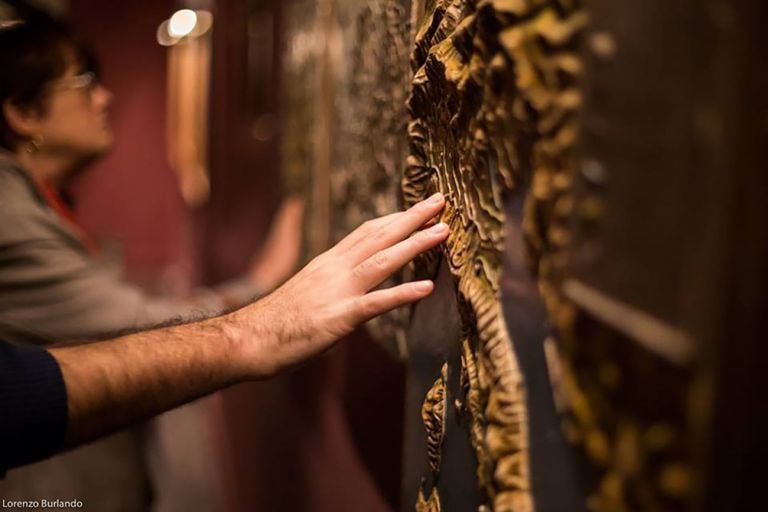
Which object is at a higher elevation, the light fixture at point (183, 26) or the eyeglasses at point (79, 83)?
the light fixture at point (183, 26)

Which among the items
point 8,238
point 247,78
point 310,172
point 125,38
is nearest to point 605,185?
point 8,238

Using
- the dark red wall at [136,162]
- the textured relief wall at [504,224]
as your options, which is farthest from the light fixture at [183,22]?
the textured relief wall at [504,224]

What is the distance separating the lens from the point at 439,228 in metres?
0.75

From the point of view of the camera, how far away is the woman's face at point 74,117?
1544 mm

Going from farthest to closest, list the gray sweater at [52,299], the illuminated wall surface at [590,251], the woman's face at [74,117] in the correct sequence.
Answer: the woman's face at [74,117] → the gray sweater at [52,299] → the illuminated wall surface at [590,251]

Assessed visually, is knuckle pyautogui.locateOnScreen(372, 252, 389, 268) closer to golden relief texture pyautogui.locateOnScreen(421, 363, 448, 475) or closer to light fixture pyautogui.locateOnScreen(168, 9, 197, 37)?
golden relief texture pyautogui.locateOnScreen(421, 363, 448, 475)

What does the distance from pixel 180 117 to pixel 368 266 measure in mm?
3348

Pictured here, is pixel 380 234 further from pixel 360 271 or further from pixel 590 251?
pixel 590 251

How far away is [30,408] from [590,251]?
58 centimetres

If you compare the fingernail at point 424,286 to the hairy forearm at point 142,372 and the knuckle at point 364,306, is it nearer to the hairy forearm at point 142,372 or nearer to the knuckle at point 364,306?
the knuckle at point 364,306

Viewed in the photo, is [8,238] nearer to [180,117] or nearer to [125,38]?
[180,117]

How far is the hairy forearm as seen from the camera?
764 mm

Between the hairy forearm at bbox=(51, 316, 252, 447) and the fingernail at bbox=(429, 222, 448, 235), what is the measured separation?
0.77ft

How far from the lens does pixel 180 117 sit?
12.9 ft
